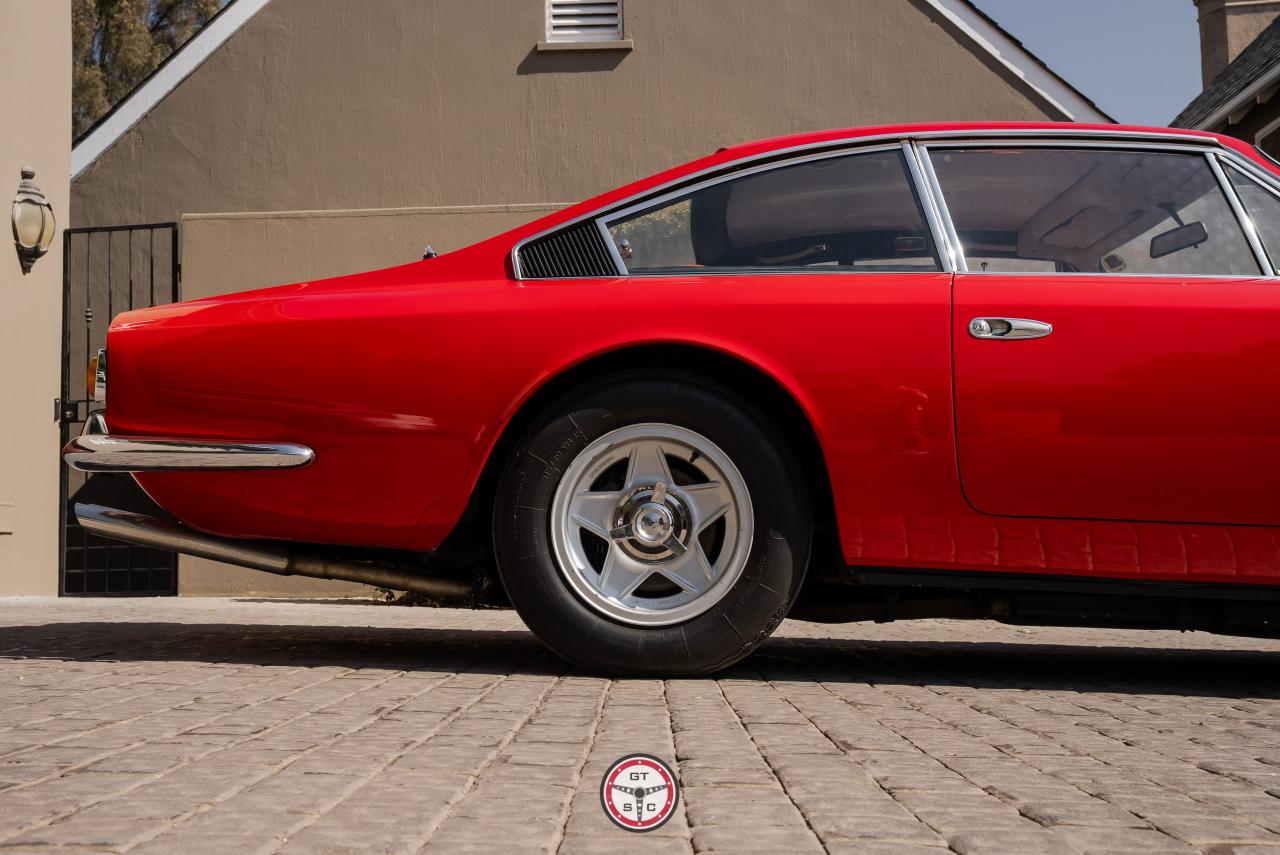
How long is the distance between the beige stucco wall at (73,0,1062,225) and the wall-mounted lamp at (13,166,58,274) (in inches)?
68.8

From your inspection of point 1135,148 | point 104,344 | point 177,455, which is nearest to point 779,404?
point 1135,148

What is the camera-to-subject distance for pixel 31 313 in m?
9.75

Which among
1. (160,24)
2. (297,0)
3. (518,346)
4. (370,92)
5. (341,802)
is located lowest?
(341,802)

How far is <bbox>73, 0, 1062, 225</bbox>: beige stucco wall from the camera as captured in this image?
11250 millimetres

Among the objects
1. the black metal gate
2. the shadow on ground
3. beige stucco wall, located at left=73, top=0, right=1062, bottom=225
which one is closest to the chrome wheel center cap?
the shadow on ground

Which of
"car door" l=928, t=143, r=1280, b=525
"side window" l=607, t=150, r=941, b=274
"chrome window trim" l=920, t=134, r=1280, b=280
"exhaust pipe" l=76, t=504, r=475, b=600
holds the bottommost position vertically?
"exhaust pipe" l=76, t=504, r=475, b=600

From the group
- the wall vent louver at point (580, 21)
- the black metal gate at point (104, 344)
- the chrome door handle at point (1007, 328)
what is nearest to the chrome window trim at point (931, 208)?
the chrome door handle at point (1007, 328)

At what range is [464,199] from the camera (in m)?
11.4

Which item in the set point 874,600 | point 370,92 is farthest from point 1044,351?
point 370,92

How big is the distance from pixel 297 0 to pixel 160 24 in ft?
67.1

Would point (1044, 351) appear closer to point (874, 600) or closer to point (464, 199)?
point (874, 600)

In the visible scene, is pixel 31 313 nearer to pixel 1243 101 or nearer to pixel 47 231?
pixel 47 231

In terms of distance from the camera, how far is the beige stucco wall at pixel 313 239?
10.8m
